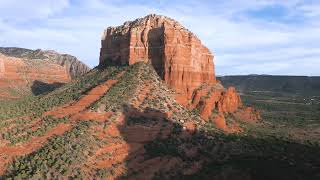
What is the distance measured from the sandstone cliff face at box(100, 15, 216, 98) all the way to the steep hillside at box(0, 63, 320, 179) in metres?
2.52

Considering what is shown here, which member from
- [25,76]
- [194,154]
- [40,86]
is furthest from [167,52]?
[25,76]

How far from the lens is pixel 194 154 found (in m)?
67.8

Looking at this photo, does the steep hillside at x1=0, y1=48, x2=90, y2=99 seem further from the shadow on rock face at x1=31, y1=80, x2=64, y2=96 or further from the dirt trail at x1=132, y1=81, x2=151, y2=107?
the dirt trail at x1=132, y1=81, x2=151, y2=107

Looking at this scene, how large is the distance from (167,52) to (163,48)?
0.81 meters

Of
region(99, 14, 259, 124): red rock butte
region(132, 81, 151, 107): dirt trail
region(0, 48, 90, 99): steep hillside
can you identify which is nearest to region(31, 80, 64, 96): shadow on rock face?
region(0, 48, 90, 99): steep hillside

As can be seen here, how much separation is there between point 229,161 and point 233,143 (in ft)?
18.1

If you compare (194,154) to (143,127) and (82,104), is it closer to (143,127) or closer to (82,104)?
(143,127)

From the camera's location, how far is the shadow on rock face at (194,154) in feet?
206

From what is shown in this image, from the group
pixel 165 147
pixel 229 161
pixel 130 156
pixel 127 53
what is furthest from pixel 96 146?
pixel 127 53

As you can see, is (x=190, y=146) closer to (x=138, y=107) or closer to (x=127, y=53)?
(x=138, y=107)

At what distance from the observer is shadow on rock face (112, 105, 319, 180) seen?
62.8 meters

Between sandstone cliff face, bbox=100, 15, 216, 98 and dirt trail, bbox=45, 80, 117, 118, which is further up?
sandstone cliff face, bbox=100, 15, 216, 98

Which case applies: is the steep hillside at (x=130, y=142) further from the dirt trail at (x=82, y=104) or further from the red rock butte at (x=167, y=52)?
the red rock butte at (x=167, y=52)

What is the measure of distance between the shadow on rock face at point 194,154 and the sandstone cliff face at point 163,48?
11535 mm
